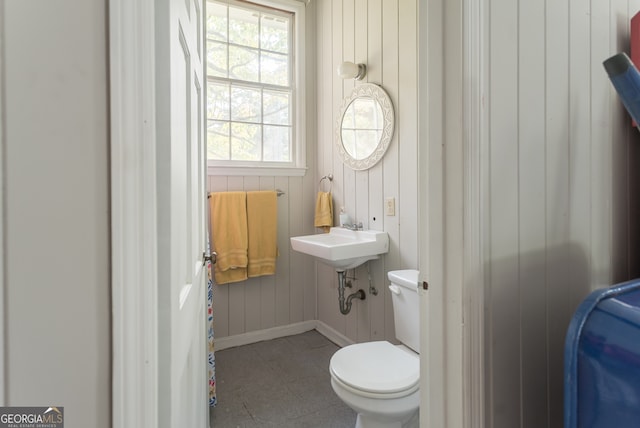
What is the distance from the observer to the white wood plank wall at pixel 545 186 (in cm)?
79

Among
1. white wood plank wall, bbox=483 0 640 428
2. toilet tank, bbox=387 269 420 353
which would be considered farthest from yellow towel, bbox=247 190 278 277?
white wood plank wall, bbox=483 0 640 428

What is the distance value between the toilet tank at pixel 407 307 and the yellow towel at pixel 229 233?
4.07 ft

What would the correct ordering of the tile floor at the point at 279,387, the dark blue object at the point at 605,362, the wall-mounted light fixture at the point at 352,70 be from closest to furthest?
1. the dark blue object at the point at 605,362
2. the tile floor at the point at 279,387
3. the wall-mounted light fixture at the point at 352,70

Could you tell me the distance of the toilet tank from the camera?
1.57 meters

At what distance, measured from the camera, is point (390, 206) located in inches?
82.3

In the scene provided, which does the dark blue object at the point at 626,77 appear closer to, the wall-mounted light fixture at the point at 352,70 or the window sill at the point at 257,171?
the wall-mounted light fixture at the point at 352,70

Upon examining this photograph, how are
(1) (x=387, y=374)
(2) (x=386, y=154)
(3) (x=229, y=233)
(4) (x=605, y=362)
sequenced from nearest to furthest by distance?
1. (4) (x=605, y=362)
2. (1) (x=387, y=374)
3. (2) (x=386, y=154)
4. (3) (x=229, y=233)

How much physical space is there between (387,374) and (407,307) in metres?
0.38

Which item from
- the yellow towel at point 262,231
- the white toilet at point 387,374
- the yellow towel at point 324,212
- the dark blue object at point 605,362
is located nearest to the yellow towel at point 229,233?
the yellow towel at point 262,231

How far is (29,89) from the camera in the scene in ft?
1.37

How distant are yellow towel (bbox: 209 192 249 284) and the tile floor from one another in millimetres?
599

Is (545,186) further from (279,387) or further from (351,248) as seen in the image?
(279,387)

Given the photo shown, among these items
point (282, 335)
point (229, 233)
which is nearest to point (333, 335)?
point (282, 335)

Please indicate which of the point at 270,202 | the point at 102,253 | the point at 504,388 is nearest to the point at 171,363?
the point at 102,253
